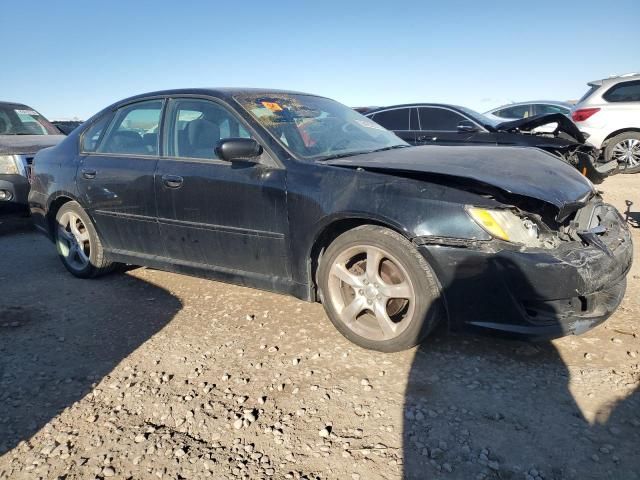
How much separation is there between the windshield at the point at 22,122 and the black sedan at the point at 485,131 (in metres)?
5.38

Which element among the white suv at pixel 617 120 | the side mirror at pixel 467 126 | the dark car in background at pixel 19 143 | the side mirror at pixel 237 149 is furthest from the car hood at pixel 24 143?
the white suv at pixel 617 120

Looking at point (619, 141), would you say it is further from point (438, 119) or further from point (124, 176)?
Answer: point (124, 176)

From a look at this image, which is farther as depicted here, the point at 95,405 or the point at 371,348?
the point at 371,348

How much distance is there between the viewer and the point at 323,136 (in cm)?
360

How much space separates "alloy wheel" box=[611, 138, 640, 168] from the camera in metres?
8.76

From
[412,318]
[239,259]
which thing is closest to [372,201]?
[412,318]

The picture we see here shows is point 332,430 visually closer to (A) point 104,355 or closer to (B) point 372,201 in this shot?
(B) point 372,201

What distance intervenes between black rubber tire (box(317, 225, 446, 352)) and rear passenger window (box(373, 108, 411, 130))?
5.86 metres

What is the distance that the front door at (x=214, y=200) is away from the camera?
128 inches

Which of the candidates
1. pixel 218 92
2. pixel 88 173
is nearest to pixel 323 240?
pixel 218 92

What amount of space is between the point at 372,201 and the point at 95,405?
183 centimetres

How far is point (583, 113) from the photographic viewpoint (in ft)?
29.5

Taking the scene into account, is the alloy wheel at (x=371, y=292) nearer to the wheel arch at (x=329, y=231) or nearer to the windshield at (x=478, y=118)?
the wheel arch at (x=329, y=231)

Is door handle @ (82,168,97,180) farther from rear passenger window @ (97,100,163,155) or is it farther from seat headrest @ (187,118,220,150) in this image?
seat headrest @ (187,118,220,150)
